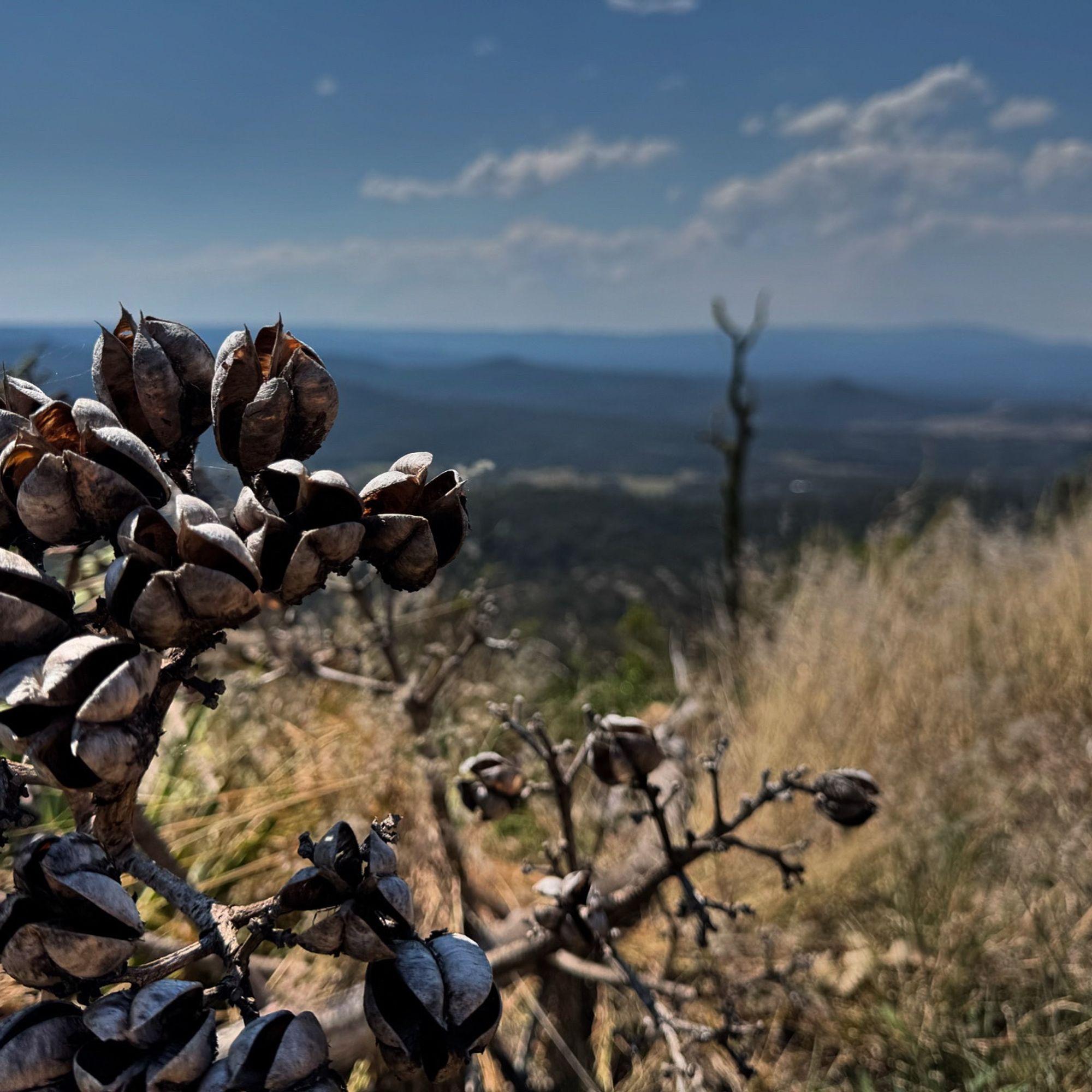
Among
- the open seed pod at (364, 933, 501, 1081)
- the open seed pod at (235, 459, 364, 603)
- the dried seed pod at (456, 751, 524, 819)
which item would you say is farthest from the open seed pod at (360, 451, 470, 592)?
the dried seed pod at (456, 751, 524, 819)

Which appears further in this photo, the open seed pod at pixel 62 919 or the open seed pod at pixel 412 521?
the open seed pod at pixel 412 521

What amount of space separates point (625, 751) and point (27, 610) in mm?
802

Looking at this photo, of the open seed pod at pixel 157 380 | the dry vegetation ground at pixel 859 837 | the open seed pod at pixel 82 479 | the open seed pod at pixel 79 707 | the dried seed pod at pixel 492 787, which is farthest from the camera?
the dry vegetation ground at pixel 859 837

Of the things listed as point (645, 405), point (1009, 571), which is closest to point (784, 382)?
point (645, 405)

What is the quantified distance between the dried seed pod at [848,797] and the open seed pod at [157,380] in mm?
1025

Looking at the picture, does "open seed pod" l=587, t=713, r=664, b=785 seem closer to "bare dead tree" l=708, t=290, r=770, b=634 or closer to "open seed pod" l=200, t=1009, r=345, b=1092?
"open seed pod" l=200, t=1009, r=345, b=1092

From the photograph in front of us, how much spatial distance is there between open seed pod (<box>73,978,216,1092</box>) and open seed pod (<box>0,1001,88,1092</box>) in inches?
0.9

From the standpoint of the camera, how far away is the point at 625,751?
1182 millimetres

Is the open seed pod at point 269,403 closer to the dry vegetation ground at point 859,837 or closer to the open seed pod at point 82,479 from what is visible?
the open seed pod at point 82,479

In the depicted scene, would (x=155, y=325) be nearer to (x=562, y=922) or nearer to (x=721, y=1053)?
(x=562, y=922)

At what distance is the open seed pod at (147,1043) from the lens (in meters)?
0.59

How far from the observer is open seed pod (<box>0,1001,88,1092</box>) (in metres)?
0.61

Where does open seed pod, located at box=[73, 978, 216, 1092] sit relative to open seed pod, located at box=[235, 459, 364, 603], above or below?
below

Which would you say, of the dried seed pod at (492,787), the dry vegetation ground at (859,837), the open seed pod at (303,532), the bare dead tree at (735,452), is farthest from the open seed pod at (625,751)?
the bare dead tree at (735,452)
